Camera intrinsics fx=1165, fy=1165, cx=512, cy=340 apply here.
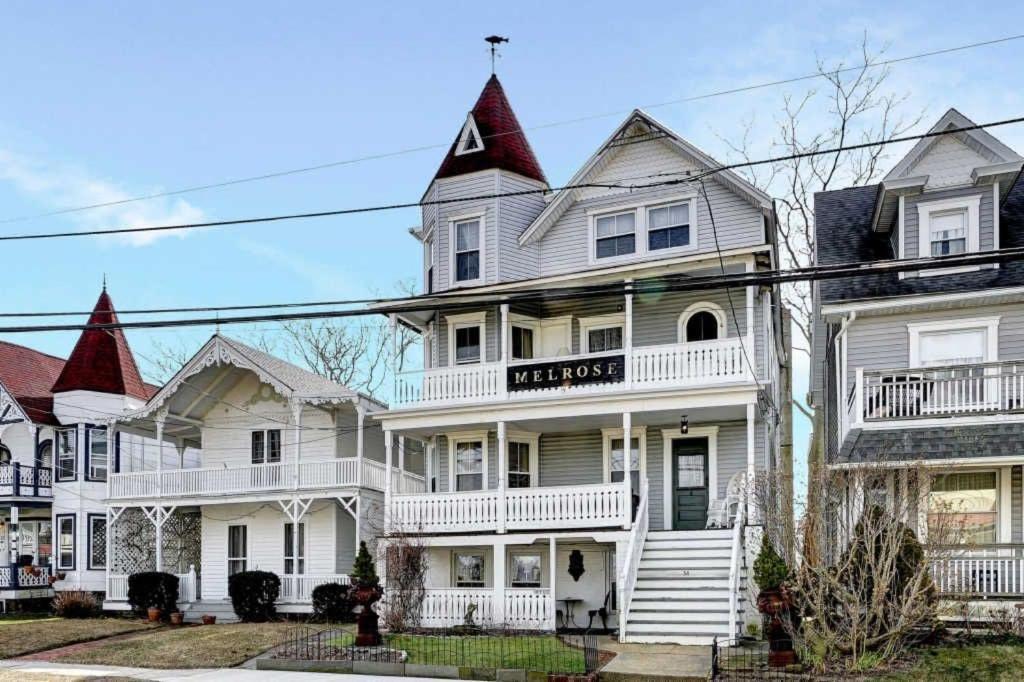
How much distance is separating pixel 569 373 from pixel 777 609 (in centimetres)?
958

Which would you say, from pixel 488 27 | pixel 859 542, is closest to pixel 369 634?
pixel 859 542

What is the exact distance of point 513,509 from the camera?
2428 cm

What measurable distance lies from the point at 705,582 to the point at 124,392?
2224 centimetres

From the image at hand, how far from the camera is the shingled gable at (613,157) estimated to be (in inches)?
989

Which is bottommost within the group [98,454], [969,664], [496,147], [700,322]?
[969,664]

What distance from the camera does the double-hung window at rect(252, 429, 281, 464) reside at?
105 feet

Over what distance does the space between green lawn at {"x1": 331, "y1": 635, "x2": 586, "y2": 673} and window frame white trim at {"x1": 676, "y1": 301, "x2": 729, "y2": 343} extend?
25.1 feet

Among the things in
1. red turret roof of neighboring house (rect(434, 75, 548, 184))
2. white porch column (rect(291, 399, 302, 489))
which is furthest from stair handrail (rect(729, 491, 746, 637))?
white porch column (rect(291, 399, 302, 489))

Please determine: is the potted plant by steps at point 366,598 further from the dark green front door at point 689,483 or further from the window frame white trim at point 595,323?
the window frame white trim at point 595,323

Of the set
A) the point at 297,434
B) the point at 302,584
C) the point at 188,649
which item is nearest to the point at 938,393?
the point at 188,649

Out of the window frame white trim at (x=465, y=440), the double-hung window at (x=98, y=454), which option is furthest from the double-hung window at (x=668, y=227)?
the double-hung window at (x=98, y=454)

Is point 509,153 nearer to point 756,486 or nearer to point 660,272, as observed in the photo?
point 660,272

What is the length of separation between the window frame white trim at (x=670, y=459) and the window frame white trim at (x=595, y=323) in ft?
8.88

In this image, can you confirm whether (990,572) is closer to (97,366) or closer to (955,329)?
(955,329)
